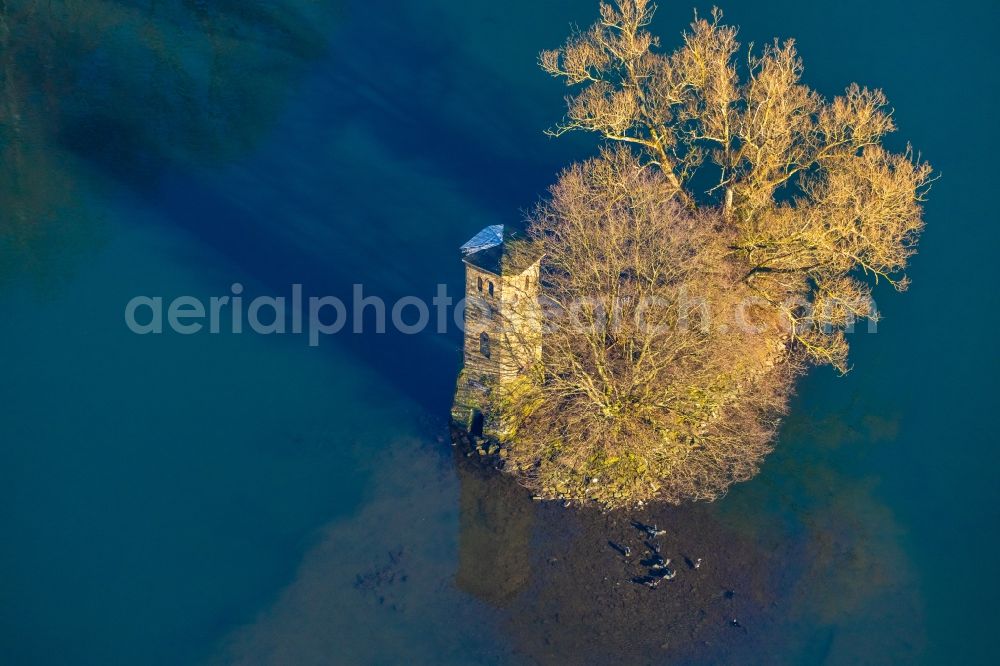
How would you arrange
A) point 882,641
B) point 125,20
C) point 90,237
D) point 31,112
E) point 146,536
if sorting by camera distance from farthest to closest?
point 125,20
point 31,112
point 90,237
point 146,536
point 882,641

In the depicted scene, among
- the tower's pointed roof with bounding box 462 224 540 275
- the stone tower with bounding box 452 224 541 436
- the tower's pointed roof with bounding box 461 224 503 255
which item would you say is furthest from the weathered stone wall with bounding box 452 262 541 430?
the tower's pointed roof with bounding box 461 224 503 255

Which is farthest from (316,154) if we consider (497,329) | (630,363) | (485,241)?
(630,363)

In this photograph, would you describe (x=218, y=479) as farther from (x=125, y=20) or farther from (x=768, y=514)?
(x=125, y=20)

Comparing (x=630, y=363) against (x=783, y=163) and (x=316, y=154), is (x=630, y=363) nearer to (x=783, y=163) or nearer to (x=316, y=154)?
(x=783, y=163)

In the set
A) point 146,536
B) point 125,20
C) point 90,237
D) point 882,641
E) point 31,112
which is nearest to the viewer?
point 882,641

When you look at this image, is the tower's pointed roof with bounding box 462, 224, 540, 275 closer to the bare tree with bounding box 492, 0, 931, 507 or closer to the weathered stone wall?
the weathered stone wall

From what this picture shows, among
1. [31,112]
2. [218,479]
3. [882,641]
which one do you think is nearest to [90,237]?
[31,112]
